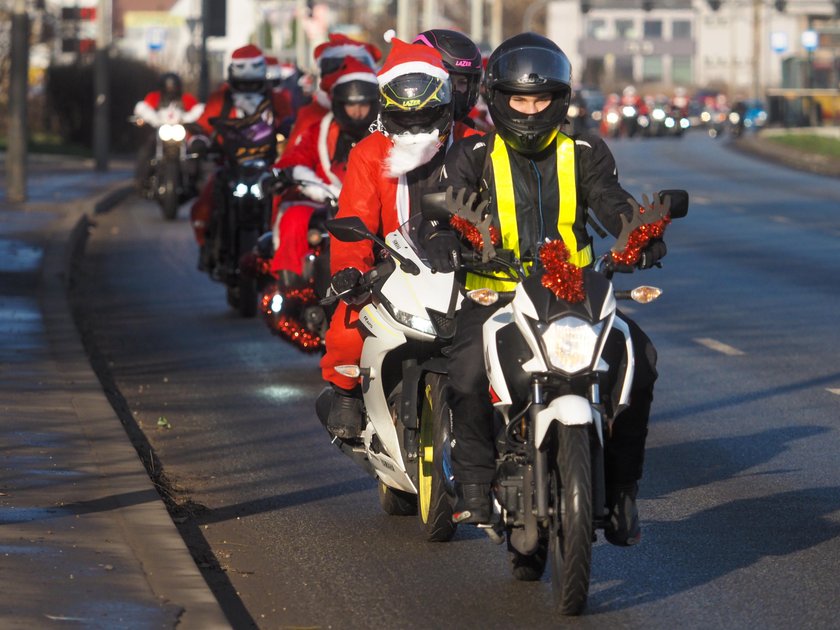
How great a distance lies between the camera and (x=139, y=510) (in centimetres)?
806

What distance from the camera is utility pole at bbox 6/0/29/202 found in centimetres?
2819

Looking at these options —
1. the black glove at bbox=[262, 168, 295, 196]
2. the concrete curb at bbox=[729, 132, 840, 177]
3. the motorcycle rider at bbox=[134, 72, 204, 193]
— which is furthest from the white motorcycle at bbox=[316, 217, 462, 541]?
the concrete curb at bbox=[729, 132, 840, 177]

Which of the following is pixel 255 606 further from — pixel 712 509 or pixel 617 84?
pixel 617 84

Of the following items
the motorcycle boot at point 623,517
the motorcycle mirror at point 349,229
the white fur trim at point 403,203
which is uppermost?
the white fur trim at point 403,203

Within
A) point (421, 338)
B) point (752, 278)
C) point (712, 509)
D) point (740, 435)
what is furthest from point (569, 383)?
point (752, 278)

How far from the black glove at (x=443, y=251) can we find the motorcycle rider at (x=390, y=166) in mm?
1335

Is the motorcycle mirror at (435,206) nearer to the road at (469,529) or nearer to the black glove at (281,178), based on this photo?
the road at (469,529)

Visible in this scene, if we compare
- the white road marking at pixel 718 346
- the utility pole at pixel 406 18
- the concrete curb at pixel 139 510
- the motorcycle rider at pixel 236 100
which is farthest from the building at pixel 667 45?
the concrete curb at pixel 139 510

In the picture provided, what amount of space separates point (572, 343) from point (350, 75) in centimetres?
587

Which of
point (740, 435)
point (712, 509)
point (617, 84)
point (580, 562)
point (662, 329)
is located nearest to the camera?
point (580, 562)

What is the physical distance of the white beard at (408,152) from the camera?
8305 millimetres

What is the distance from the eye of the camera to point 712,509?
8.66 meters

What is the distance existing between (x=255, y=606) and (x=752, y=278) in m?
12.8

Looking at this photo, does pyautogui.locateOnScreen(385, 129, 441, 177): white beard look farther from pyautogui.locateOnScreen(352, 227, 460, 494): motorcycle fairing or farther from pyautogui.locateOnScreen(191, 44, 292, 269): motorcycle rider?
pyautogui.locateOnScreen(191, 44, 292, 269): motorcycle rider
